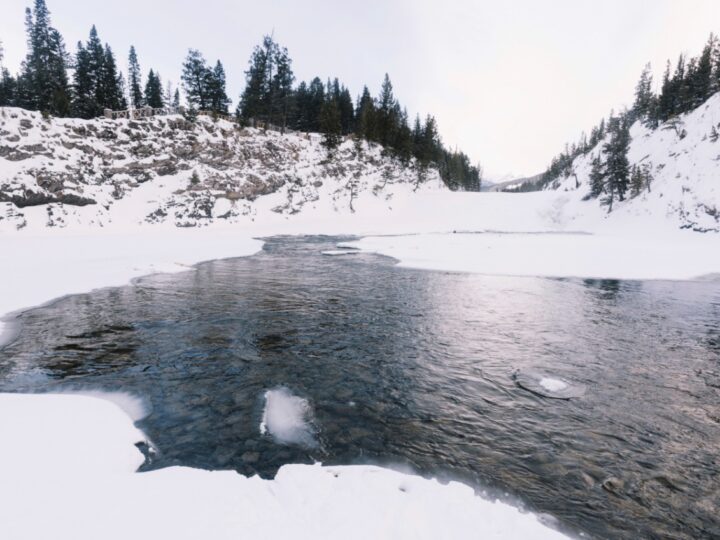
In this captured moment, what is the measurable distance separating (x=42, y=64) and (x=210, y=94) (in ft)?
86.4

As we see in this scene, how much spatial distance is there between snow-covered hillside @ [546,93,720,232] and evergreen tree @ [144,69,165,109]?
2868 inches

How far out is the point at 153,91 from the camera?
204 feet

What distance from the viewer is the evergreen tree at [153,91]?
61719 millimetres

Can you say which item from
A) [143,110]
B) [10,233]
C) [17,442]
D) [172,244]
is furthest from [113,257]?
[143,110]

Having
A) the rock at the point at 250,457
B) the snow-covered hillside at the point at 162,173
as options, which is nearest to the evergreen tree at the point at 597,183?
the snow-covered hillside at the point at 162,173

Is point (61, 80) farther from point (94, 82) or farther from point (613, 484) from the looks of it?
point (613, 484)

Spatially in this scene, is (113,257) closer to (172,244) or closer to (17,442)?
(172,244)

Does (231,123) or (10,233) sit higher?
(231,123)

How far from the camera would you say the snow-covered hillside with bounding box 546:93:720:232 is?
35344 mm

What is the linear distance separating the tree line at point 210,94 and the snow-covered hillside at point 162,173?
4.58 metres

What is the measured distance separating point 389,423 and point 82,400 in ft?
16.9

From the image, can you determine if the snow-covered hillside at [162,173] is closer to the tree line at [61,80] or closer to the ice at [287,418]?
the tree line at [61,80]

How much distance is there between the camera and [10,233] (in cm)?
2736

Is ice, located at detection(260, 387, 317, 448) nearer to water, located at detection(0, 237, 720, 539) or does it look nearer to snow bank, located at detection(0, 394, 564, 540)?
water, located at detection(0, 237, 720, 539)
